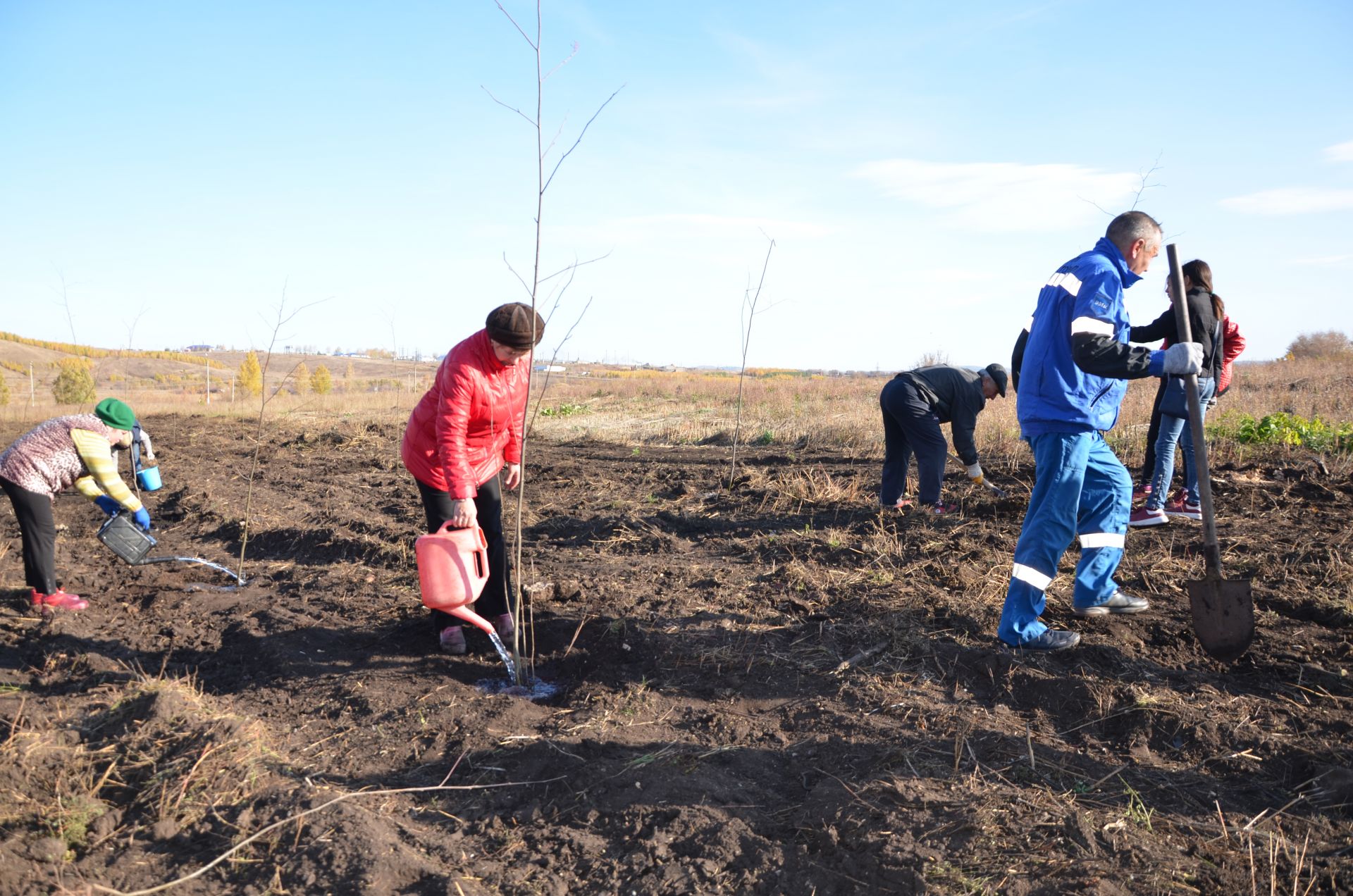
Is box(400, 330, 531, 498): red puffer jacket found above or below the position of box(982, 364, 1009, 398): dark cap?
below

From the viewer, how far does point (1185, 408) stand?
5785 mm

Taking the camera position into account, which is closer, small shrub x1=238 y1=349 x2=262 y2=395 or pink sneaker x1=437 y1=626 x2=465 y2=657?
pink sneaker x1=437 y1=626 x2=465 y2=657

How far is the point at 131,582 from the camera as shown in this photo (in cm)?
545

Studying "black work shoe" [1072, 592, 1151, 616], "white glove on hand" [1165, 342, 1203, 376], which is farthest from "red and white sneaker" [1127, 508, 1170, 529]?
"white glove on hand" [1165, 342, 1203, 376]

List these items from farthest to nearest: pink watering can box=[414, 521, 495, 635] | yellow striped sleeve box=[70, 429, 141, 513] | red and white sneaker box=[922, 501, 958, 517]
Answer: red and white sneaker box=[922, 501, 958, 517] → yellow striped sleeve box=[70, 429, 141, 513] → pink watering can box=[414, 521, 495, 635]

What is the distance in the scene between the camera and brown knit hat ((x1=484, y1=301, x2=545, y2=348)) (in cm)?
339

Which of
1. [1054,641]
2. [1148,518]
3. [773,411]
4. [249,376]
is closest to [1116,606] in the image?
[1054,641]

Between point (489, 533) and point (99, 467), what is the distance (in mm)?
2633

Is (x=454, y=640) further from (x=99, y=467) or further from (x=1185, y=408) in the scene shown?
(x=1185, y=408)

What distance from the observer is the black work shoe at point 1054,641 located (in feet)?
11.6

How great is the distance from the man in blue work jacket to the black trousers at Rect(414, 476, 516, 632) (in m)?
2.39

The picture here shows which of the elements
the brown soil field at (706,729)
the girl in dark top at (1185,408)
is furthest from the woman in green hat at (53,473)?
the girl in dark top at (1185,408)

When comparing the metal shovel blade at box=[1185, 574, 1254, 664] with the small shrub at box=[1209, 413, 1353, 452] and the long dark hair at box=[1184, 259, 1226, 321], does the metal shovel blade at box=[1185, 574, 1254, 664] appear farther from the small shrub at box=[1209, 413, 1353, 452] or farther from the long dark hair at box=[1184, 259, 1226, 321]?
the small shrub at box=[1209, 413, 1353, 452]

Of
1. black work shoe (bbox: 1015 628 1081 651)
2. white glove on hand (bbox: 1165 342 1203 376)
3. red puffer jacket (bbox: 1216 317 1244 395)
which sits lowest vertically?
black work shoe (bbox: 1015 628 1081 651)
